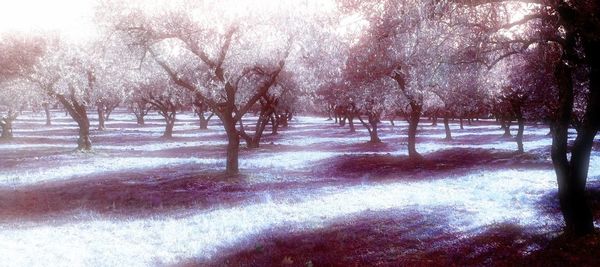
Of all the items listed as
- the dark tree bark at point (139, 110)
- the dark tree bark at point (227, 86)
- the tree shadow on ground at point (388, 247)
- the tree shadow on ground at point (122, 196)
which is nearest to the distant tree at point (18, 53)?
the tree shadow on ground at point (122, 196)

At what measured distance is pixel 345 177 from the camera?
27.4 meters

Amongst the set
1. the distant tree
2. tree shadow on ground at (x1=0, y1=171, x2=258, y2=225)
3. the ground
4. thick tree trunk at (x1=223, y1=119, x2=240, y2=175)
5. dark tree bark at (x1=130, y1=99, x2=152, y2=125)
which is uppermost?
the distant tree

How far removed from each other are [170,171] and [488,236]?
22.6 metres

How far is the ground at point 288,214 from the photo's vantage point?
36.8 ft

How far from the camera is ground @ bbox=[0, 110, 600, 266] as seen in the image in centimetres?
1120

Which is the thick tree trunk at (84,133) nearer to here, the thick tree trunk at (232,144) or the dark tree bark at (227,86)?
the dark tree bark at (227,86)

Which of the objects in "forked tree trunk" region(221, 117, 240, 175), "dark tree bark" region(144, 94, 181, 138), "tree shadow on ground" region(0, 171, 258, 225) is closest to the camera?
"tree shadow on ground" region(0, 171, 258, 225)

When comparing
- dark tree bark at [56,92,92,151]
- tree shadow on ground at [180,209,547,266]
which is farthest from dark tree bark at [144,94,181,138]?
tree shadow on ground at [180,209,547,266]

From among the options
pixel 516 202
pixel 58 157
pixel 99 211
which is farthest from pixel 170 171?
pixel 516 202

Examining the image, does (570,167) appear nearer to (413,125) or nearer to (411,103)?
(411,103)

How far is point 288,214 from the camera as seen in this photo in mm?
16469

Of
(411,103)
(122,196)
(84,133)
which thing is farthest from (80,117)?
(411,103)

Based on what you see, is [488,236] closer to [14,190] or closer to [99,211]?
[99,211]

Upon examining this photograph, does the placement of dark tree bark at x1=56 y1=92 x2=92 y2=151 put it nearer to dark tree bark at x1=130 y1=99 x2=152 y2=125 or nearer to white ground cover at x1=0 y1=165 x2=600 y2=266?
white ground cover at x1=0 y1=165 x2=600 y2=266
